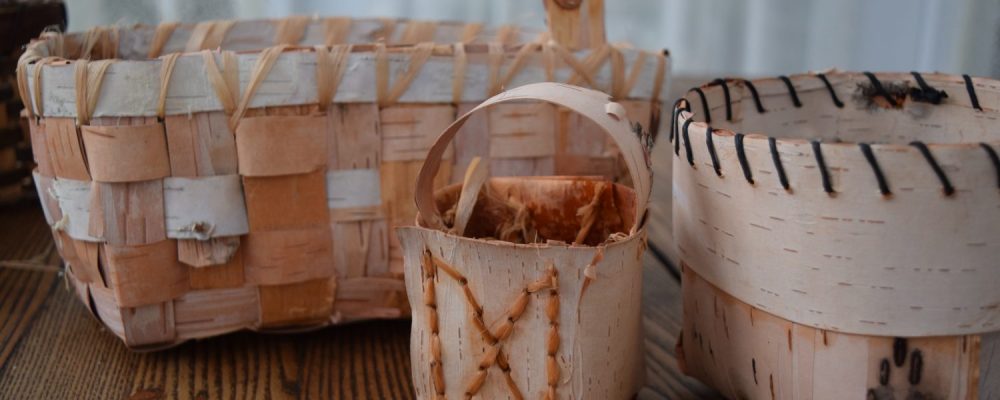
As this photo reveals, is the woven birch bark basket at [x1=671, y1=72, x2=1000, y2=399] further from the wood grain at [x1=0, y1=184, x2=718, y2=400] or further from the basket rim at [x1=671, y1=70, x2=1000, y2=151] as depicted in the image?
the wood grain at [x1=0, y1=184, x2=718, y2=400]

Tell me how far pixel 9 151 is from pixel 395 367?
650mm

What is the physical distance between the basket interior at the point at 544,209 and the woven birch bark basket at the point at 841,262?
7 centimetres

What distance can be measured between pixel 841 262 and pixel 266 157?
1.41 ft

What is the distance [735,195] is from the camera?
50cm

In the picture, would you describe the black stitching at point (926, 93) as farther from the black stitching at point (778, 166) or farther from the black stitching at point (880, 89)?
the black stitching at point (778, 166)

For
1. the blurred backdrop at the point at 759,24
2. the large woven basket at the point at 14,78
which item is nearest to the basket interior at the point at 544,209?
the large woven basket at the point at 14,78

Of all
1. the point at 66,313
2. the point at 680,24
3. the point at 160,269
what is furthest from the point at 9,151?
the point at 680,24

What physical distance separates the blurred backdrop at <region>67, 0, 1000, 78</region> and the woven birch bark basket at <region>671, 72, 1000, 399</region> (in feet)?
3.19

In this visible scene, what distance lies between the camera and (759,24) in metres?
1.74

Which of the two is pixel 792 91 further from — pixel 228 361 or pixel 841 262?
pixel 228 361

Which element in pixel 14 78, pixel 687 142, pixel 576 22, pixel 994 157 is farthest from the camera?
pixel 14 78

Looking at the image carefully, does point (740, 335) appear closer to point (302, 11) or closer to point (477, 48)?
point (477, 48)

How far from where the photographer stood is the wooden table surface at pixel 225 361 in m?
0.65

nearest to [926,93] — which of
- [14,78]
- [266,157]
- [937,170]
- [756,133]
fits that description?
[756,133]
